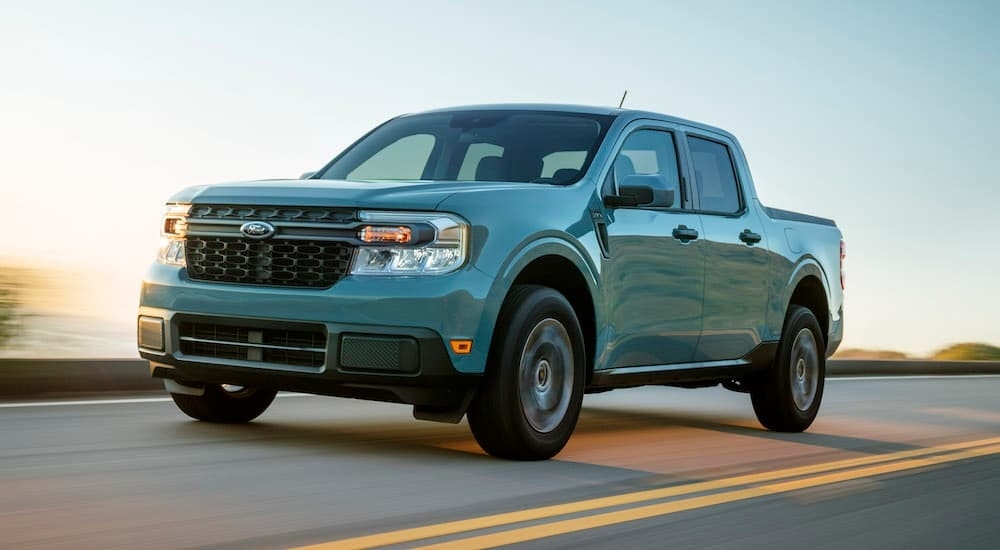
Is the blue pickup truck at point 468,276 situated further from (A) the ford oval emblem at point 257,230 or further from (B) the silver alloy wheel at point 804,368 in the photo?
(B) the silver alloy wheel at point 804,368

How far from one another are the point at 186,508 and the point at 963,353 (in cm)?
3299

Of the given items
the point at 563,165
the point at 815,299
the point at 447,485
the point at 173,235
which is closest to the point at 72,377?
the point at 173,235

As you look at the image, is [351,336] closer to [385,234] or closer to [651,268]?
[385,234]

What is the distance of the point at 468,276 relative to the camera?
6703 millimetres

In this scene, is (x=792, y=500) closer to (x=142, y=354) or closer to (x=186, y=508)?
(x=186, y=508)

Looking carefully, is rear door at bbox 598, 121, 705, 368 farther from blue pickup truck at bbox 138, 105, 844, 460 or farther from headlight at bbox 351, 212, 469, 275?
headlight at bbox 351, 212, 469, 275

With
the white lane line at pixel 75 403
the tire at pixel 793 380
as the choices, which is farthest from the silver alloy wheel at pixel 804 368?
the white lane line at pixel 75 403

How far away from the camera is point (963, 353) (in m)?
36.1

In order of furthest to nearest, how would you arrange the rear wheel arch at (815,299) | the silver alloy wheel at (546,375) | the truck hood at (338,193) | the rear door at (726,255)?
the rear wheel arch at (815,299) < the rear door at (726,255) < the silver alloy wheel at (546,375) < the truck hood at (338,193)

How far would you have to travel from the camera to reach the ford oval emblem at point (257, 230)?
22.5 ft

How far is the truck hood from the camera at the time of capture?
6.74 meters

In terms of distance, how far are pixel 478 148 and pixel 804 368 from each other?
3.01 metres

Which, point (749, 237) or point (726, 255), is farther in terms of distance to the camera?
point (749, 237)

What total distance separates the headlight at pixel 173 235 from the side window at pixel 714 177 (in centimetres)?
311
